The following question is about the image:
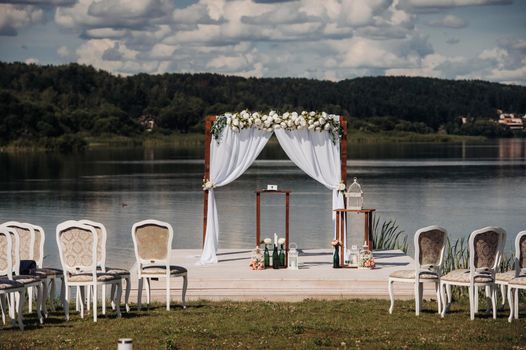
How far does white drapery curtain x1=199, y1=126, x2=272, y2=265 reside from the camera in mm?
15156

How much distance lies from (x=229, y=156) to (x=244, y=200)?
21602 millimetres

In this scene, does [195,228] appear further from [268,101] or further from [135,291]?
[268,101]

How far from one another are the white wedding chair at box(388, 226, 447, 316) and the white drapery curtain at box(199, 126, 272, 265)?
443 centimetres

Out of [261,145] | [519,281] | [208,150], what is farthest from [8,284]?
[261,145]

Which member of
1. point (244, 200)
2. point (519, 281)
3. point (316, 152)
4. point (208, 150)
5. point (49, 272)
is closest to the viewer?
point (519, 281)

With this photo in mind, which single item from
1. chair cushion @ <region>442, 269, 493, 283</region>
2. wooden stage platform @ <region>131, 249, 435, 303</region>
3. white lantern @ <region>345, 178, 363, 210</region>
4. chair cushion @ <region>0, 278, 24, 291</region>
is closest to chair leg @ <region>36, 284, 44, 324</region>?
chair cushion @ <region>0, 278, 24, 291</region>

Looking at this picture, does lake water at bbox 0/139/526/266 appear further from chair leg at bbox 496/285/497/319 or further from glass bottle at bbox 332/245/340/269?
chair leg at bbox 496/285/497/319

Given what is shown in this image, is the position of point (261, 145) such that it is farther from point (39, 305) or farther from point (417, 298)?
point (39, 305)

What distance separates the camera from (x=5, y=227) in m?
10.6

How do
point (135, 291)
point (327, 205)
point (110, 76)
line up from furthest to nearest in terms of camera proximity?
point (110, 76)
point (327, 205)
point (135, 291)

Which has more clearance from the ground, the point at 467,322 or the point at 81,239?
the point at 81,239

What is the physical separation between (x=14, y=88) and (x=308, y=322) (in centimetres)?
11149

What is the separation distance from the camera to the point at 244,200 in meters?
36.8

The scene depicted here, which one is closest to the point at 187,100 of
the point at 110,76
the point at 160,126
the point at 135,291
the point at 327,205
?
the point at 160,126
